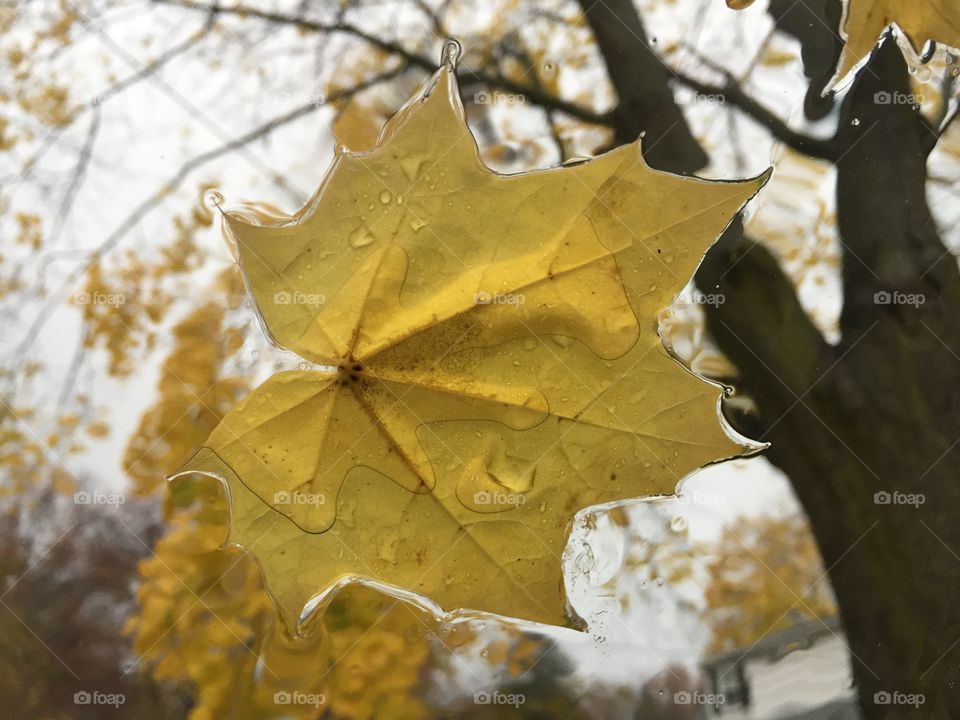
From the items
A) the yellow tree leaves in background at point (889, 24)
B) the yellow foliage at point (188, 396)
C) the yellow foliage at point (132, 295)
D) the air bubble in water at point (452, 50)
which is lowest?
the yellow foliage at point (188, 396)

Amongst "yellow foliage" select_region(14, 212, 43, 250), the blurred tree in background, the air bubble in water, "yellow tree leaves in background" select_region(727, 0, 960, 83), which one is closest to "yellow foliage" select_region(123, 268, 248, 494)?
the blurred tree in background

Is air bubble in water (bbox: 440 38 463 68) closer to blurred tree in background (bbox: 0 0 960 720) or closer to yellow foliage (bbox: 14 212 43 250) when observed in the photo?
blurred tree in background (bbox: 0 0 960 720)

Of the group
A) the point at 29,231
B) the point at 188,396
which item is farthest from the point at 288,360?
the point at 29,231

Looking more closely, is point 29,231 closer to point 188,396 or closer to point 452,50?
point 188,396

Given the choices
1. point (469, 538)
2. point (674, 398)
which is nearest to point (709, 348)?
point (674, 398)

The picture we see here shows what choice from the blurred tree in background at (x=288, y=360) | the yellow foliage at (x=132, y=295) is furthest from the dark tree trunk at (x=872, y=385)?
the yellow foliage at (x=132, y=295)

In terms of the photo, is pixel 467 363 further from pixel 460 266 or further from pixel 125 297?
pixel 125 297

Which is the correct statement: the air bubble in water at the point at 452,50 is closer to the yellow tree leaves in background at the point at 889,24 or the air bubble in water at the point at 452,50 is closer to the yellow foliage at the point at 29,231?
the yellow tree leaves in background at the point at 889,24
